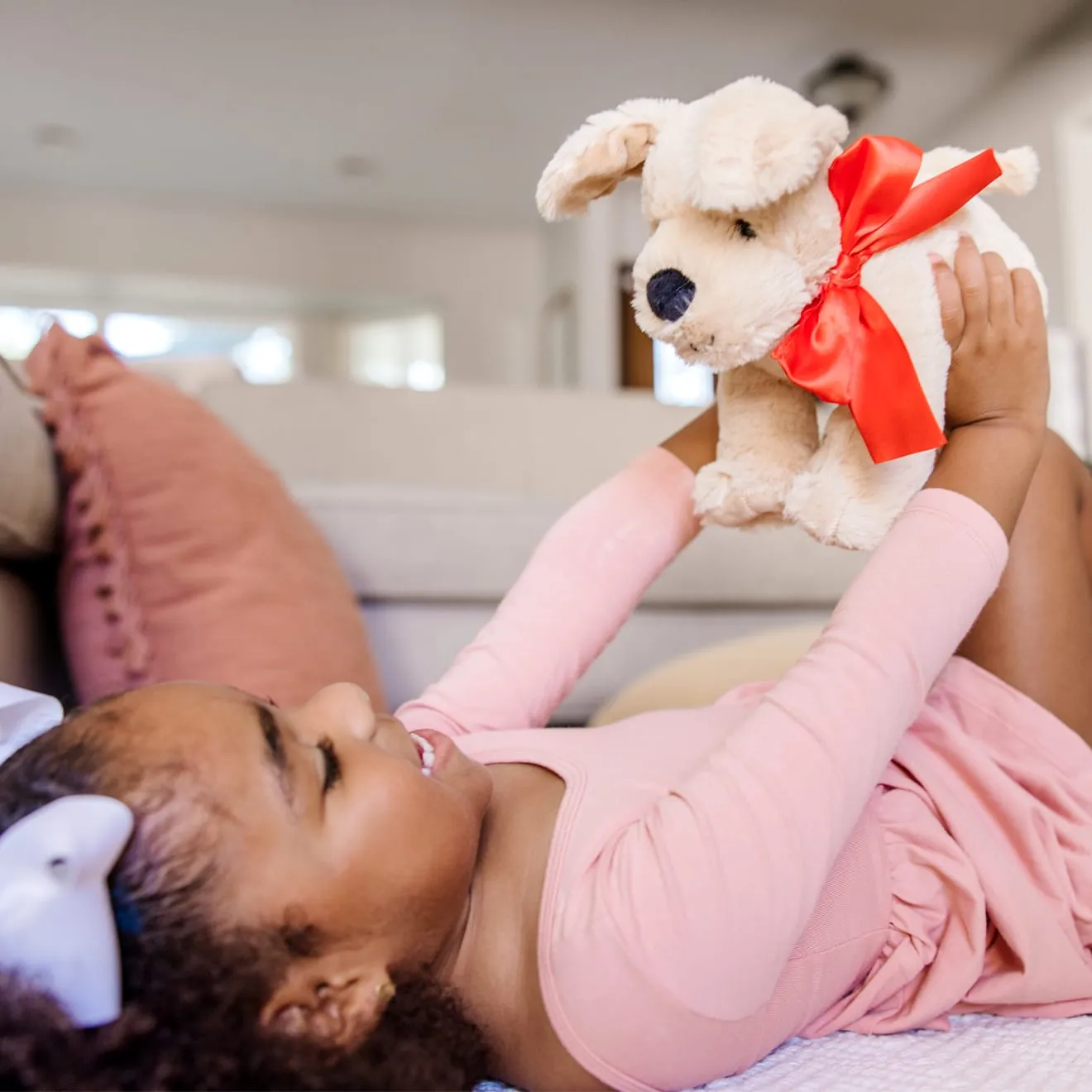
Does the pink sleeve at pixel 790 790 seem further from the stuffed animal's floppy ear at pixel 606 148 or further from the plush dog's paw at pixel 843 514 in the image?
the stuffed animal's floppy ear at pixel 606 148

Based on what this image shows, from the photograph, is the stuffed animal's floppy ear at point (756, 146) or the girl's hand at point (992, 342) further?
the girl's hand at point (992, 342)

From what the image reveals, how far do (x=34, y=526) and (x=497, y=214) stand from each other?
4.61 meters

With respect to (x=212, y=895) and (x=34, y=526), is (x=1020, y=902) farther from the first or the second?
(x=34, y=526)

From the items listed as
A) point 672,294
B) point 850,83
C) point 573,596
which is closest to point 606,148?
point 672,294

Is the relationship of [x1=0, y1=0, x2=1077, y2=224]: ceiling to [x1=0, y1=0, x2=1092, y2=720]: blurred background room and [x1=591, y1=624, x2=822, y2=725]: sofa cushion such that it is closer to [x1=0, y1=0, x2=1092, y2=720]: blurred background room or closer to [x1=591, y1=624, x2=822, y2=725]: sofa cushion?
[x1=0, y1=0, x2=1092, y2=720]: blurred background room

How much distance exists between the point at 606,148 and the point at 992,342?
0.29m

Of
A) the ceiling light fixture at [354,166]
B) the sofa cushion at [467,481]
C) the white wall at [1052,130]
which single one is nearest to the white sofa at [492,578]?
the sofa cushion at [467,481]

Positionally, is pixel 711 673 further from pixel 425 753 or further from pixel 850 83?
pixel 850 83

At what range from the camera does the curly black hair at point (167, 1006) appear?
43 cm

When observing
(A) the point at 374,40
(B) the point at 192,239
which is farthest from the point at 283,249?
(A) the point at 374,40

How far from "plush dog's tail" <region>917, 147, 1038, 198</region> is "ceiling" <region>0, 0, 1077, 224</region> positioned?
2680 mm

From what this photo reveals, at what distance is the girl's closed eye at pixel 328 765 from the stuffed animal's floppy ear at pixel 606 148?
0.38m

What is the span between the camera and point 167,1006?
46 centimetres

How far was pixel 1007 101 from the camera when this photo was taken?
3707mm
